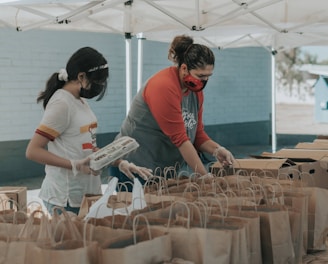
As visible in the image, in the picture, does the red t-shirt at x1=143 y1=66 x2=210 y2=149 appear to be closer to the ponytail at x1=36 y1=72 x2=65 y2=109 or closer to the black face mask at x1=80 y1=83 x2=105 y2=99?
the black face mask at x1=80 y1=83 x2=105 y2=99

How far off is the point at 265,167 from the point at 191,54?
0.76 metres

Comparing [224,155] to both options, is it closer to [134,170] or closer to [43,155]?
[134,170]

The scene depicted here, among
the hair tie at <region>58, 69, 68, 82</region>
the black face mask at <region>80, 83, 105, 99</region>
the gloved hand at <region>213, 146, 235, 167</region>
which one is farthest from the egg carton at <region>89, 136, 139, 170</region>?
the gloved hand at <region>213, 146, 235, 167</region>

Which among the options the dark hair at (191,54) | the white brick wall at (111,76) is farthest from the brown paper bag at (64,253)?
the white brick wall at (111,76)

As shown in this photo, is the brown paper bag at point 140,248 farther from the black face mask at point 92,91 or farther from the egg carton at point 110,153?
the black face mask at point 92,91

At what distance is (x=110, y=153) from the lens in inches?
96.4

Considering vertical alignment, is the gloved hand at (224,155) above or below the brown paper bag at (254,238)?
above

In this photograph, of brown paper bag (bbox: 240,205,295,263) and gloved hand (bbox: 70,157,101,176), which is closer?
brown paper bag (bbox: 240,205,295,263)

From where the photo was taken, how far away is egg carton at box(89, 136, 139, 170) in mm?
2398

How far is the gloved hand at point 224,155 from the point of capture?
302cm

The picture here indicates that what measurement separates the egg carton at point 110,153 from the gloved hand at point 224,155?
63 cm

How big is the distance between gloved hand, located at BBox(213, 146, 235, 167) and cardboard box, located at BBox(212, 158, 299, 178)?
0.07 metres

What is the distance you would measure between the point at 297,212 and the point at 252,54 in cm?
990

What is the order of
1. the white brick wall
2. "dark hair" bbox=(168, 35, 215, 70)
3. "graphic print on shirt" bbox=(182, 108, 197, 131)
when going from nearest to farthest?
1. "dark hair" bbox=(168, 35, 215, 70)
2. "graphic print on shirt" bbox=(182, 108, 197, 131)
3. the white brick wall
